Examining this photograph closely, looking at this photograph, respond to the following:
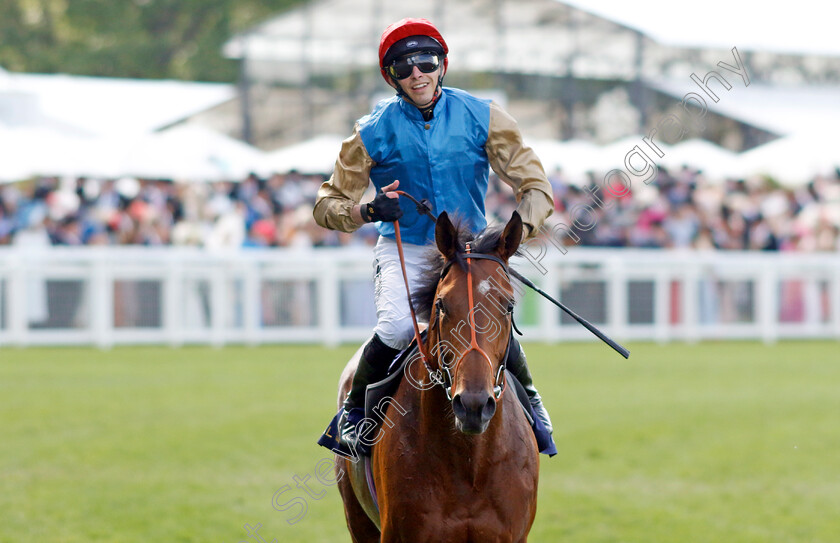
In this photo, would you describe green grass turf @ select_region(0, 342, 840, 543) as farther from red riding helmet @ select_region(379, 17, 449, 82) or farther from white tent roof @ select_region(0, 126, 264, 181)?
white tent roof @ select_region(0, 126, 264, 181)

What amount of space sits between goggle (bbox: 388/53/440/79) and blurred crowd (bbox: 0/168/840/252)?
436 inches

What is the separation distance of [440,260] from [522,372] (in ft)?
2.43

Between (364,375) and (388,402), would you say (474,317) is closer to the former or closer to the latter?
(388,402)

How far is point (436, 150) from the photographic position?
4.23 m

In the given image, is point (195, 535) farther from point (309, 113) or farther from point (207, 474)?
point (309, 113)

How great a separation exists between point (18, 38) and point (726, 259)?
27.9m

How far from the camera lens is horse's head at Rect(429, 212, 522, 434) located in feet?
11.2

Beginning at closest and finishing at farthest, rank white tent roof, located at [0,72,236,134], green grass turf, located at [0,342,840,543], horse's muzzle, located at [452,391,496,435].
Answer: horse's muzzle, located at [452,391,496,435] → green grass turf, located at [0,342,840,543] → white tent roof, located at [0,72,236,134]

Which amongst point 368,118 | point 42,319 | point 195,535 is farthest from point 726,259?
point 368,118

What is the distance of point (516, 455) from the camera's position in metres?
4.00

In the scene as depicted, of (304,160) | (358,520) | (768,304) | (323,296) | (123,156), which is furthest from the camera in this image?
(304,160)

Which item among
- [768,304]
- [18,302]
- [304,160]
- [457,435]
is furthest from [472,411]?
[304,160]

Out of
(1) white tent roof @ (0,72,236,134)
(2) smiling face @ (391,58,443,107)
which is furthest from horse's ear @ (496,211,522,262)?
(1) white tent roof @ (0,72,236,134)

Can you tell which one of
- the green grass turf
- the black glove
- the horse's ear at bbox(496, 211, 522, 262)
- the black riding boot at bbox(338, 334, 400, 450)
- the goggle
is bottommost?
the green grass turf
